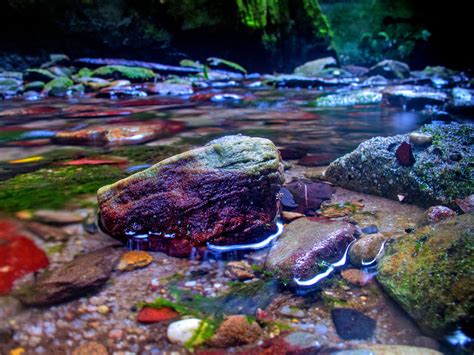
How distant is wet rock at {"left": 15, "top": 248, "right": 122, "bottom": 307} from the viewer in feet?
4.90

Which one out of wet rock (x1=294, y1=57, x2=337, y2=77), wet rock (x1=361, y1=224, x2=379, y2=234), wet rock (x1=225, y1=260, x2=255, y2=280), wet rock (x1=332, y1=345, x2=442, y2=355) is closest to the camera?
wet rock (x1=332, y1=345, x2=442, y2=355)

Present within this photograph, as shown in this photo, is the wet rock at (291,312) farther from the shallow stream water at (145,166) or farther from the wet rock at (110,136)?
the wet rock at (110,136)

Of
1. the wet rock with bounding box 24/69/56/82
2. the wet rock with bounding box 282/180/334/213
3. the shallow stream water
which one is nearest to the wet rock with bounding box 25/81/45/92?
the wet rock with bounding box 24/69/56/82

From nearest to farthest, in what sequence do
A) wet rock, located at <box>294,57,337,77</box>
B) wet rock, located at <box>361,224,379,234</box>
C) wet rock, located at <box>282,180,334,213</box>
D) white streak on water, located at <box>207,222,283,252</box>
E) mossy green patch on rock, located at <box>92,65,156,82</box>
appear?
white streak on water, located at <box>207,222,283,252</box>
wet rock, located at <box>361,224,379,234</box>
wet rock, located at <box>282,180,334,213</box>
mossy green patch on rock, located at <box>92,65,156,82</box>
wet rock, located at <box>294,57,337,77</box>

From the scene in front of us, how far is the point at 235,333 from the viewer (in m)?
1.32

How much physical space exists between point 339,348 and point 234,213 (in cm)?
92

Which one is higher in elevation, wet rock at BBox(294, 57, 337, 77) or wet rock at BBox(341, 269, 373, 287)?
wet rock at BBox(294, 57, 337, 77)

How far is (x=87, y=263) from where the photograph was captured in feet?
5.73

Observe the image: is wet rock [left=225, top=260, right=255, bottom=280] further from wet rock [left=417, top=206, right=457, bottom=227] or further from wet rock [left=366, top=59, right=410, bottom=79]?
wet rock [left=366, top=59, right=410, bottom=79]

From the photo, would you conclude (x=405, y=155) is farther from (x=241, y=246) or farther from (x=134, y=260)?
(x=134, y=260)

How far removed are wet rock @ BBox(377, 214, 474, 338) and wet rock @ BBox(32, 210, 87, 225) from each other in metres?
1.65

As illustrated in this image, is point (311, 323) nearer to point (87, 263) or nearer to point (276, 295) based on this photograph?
point (276, 295)

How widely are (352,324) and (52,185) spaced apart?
2.18 metres

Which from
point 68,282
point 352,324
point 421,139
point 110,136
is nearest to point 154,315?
point 68,282
